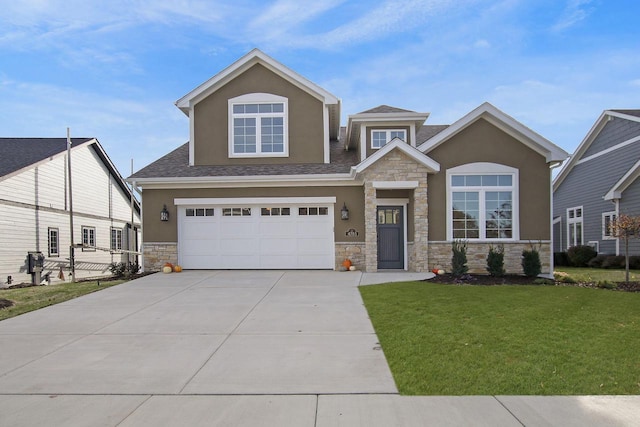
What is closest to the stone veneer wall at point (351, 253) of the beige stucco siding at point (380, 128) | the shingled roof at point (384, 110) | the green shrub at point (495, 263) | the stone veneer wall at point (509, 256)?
the stone veneer wall at point (509, 256)

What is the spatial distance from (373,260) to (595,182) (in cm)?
1471

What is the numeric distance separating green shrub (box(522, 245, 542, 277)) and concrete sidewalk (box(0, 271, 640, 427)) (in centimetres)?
636

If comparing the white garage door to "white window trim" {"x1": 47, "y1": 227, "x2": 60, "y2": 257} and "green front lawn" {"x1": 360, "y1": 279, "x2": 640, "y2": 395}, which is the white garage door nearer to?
"green front lawn" {"x1": 360, "y1": 279, "x2": 640, "y2": 395}

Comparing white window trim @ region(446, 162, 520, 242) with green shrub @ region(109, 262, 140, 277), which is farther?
green shrub @ region(109, 262, 140, 277)

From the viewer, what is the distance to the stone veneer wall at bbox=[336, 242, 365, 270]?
1378 centimetres

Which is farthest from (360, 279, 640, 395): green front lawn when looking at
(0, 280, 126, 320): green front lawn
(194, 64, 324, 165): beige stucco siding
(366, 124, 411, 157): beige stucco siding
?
(0, 280, 126, 320): green front lawn

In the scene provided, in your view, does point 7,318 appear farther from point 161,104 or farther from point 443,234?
point 443,234

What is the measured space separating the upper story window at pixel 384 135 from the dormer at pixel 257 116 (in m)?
1.67

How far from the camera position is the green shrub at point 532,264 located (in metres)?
12.2

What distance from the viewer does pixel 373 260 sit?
13.2 m

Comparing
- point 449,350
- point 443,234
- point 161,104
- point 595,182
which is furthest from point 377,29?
point 595,182

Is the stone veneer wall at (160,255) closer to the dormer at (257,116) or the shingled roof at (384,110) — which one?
the dormer at (257,116)

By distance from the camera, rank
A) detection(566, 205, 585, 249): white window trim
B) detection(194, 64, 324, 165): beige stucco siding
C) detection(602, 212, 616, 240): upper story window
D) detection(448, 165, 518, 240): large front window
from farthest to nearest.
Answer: detection(566, 205, 585, 249): white window trim → detection(602, 212, 616, 240): upper story window → detection(194, 64, 324, 165): beige stucco siding → detection(448, 165, 518, 240): large front window

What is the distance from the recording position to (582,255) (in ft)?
62.9
